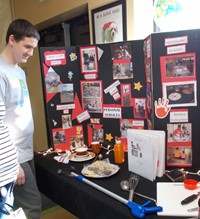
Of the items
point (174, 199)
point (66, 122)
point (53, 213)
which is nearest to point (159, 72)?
point (174, 199)

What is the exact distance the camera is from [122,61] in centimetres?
150

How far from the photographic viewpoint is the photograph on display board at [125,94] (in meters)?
1.51

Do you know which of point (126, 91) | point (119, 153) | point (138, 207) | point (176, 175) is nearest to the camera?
point (138, 207)

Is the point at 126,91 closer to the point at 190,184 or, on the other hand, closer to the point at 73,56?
the point at 73,56

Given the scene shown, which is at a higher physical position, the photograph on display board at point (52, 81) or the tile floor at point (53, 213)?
the photograph on display board at point (52, 81)

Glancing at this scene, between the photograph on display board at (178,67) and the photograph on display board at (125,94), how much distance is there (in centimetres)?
32

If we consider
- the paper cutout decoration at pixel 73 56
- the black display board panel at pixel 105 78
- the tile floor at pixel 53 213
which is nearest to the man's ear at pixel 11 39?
the black display board panel at pixel 105 78

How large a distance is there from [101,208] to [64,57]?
3.34 ft

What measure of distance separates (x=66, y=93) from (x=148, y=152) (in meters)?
0.75

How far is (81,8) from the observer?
2.09m

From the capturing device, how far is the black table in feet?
3.27

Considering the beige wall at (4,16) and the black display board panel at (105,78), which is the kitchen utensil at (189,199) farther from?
the beige wall at (4,16)

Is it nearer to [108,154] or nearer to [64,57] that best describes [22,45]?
[64,57]

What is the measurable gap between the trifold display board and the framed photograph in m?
0.30
